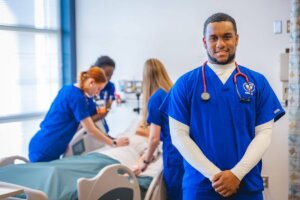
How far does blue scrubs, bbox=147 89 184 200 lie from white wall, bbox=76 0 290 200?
123cm

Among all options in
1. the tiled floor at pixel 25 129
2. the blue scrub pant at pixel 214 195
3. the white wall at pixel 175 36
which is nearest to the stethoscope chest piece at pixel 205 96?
the blue scrub pant at pixel 214 195

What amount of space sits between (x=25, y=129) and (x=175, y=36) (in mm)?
1688

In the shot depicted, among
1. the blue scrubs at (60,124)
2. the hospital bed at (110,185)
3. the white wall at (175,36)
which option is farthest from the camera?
the white wall at (175,36)

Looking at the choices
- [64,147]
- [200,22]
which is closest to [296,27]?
[200,22]

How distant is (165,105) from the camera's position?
1711 millimetres

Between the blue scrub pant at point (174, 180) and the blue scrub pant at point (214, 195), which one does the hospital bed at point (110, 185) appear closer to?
the blue scrub pant at point (174, 180)

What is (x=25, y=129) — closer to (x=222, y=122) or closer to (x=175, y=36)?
(x=175, y=36)

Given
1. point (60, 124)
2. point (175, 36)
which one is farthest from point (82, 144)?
point (175, 36)

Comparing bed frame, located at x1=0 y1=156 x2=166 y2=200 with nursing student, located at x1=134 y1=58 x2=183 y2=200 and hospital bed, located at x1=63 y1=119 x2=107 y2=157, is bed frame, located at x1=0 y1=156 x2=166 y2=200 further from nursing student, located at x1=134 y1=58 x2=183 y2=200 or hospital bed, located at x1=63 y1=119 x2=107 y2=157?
hospital bed, located at x1=63 y1=119 x2=107 y2=157

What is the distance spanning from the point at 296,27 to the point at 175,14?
3.82 feet

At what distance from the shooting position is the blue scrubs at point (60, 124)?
256 centimetres

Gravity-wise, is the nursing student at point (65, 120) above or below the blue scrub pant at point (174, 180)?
above

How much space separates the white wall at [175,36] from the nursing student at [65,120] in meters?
1.06

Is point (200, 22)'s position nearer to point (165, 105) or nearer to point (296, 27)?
point (296, 27)
